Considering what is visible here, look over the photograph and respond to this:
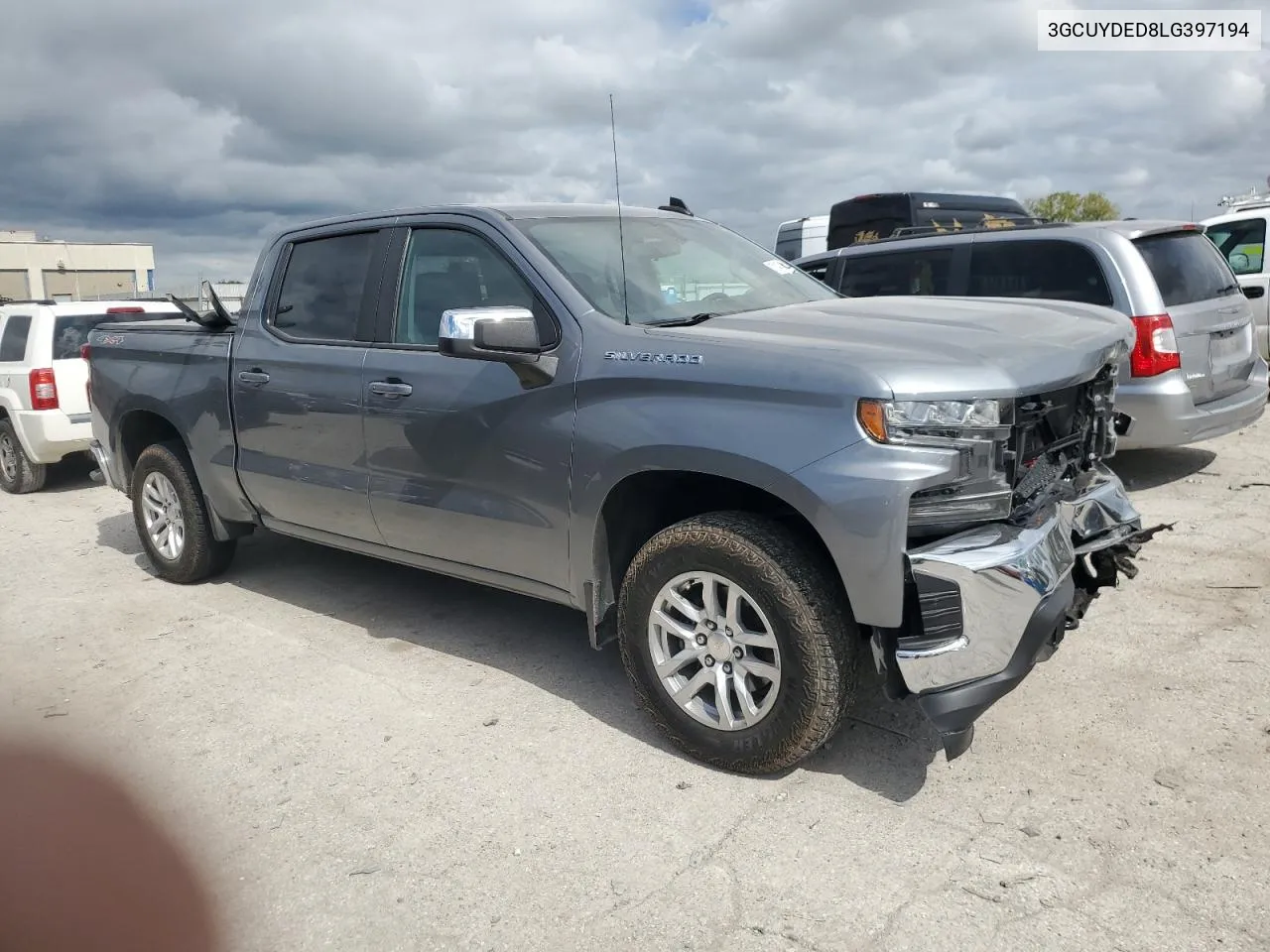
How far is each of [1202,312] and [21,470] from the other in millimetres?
→ 9696

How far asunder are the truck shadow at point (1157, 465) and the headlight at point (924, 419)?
4.53 meters

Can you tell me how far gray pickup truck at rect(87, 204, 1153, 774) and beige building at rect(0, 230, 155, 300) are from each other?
68.7 metres

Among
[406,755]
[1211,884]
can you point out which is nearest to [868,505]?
[1211,884]

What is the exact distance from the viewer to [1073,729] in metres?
3.60

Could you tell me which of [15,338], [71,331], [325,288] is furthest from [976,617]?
[15,338]

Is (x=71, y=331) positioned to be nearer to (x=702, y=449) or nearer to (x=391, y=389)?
(x=391, y=389)

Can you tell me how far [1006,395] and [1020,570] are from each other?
1.68ft

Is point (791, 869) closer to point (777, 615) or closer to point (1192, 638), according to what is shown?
point (777, 615)

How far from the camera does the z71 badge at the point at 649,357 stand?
132 inches

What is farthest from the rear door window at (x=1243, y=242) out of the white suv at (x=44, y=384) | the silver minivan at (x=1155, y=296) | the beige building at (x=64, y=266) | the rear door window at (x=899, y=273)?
the beige building at (x=64, y=266)

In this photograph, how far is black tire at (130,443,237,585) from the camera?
18.5 feet

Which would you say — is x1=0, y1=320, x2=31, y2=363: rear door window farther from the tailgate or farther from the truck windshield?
the tailgate

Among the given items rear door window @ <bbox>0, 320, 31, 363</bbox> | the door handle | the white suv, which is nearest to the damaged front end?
the door handle

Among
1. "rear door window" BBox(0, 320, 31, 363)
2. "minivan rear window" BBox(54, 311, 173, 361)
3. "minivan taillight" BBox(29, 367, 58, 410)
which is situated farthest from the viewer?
"rear door window" BBox(0, 320, 31, 363)
